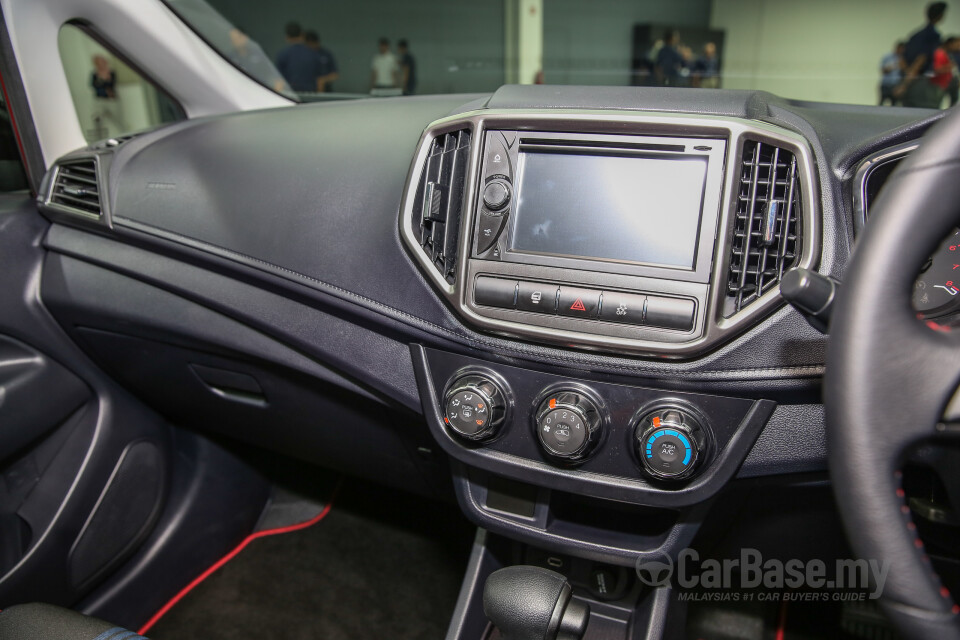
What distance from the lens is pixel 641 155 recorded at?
2.62 ft

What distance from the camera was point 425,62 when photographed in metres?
1.97

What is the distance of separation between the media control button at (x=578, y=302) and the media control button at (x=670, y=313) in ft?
0.21

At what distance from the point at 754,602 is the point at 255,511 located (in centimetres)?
128

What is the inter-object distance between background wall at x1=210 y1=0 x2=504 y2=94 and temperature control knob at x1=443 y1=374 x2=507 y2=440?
1.61ft

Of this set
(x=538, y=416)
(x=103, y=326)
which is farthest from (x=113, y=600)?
(x=538, y=416)

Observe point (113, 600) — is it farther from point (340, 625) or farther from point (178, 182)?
point (178, 182)

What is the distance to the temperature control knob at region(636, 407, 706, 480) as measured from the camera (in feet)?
2.60

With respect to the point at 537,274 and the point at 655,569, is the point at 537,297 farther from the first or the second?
the point at 655,569

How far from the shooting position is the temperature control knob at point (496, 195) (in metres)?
0.85

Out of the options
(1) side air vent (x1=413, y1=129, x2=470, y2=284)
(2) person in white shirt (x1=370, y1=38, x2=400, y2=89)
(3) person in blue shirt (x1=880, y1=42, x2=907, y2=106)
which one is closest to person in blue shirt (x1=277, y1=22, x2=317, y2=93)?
(2) person in white shirt (x1=370, y1=38, x2=400, y2=89)

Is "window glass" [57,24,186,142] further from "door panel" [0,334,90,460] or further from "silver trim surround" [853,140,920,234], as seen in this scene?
"silver trim surround" [853,140,920,234]

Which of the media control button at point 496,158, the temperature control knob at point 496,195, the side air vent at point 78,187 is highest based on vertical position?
the media control button at point 496,158

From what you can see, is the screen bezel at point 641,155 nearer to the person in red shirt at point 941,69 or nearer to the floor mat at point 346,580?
the floor mat at point 346,580

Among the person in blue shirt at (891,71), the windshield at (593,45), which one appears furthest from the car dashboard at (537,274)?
the person in blue shirt at (891,71)
